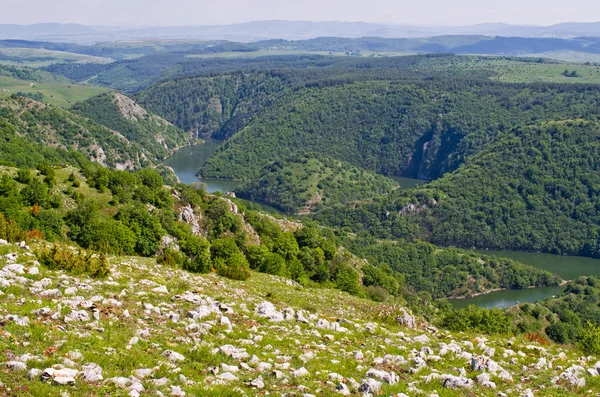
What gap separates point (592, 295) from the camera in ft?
361

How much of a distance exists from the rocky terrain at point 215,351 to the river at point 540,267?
329 feet

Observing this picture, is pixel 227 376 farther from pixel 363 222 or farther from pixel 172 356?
pixel 363 222

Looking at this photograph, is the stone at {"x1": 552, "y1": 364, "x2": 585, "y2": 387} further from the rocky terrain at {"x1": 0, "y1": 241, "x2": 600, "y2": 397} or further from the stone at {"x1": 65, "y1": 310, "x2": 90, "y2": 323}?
the stone at {"x1": 65, "y1": 310, "x2": 90, "y2": 323}

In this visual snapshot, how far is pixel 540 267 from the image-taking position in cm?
15175

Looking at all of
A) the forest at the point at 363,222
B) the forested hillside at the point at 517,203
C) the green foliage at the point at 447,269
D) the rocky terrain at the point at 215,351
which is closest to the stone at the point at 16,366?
the rocky terrain at the point at 215,351

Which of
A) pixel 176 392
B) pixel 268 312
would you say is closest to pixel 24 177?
pixel 268 312

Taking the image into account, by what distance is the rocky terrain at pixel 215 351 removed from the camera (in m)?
13.1

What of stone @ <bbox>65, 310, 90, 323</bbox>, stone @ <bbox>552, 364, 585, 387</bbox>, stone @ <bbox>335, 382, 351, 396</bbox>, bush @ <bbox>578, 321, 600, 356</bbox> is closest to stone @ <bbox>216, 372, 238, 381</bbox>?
stone @ <bbox>335, 382, 351, 396</bbox>

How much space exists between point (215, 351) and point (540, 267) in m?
153

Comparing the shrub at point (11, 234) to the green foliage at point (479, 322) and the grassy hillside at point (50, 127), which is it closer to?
the green foliage at point (479, 322)

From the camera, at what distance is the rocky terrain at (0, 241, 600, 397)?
13.1 metres

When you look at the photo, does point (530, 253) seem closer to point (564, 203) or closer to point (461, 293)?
point (564, 203)

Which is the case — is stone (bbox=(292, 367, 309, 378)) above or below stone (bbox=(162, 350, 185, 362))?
below

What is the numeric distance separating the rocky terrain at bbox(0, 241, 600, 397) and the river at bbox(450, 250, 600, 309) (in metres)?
100
